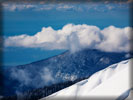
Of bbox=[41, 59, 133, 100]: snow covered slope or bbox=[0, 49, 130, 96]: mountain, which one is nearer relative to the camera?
bbox=[41, 59, 133, 100]: snow covered slope

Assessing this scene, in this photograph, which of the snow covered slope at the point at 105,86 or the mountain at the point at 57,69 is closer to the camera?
the snow covered slope at the point at 105,86

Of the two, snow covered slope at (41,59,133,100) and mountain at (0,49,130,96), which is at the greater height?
mountain at (0,49,130,96)

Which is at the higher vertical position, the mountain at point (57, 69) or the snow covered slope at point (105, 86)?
the mountain at point (57, 69)

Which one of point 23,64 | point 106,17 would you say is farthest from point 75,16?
point 23,64

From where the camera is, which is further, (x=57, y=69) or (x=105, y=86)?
(x=57, y=69)
